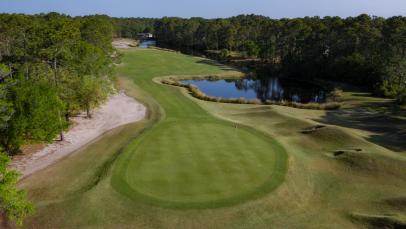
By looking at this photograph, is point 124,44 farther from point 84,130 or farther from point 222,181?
point 222,181

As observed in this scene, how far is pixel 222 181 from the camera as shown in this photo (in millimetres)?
22156

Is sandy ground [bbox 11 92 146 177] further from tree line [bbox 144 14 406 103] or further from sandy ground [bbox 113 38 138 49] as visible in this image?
sandy ground [bbox 113 38 138 49]

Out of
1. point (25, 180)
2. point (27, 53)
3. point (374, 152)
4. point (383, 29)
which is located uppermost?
point (383, 29)

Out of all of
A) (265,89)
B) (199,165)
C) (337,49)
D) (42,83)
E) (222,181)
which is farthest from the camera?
(337,49)

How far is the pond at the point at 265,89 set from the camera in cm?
7075

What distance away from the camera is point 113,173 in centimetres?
2409

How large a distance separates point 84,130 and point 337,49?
70.0 meters

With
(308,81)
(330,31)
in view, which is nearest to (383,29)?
(330,31)

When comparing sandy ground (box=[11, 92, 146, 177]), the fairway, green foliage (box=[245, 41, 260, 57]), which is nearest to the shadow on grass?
the fairway

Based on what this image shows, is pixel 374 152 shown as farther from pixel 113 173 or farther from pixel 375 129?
pixel 113 173

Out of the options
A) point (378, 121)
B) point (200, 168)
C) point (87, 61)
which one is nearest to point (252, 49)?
point (87, 61)

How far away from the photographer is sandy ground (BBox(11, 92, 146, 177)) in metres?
29.7

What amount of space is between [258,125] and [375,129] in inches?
500

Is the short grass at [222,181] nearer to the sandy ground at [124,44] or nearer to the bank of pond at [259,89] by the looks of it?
the bank of pond at [259,89]
